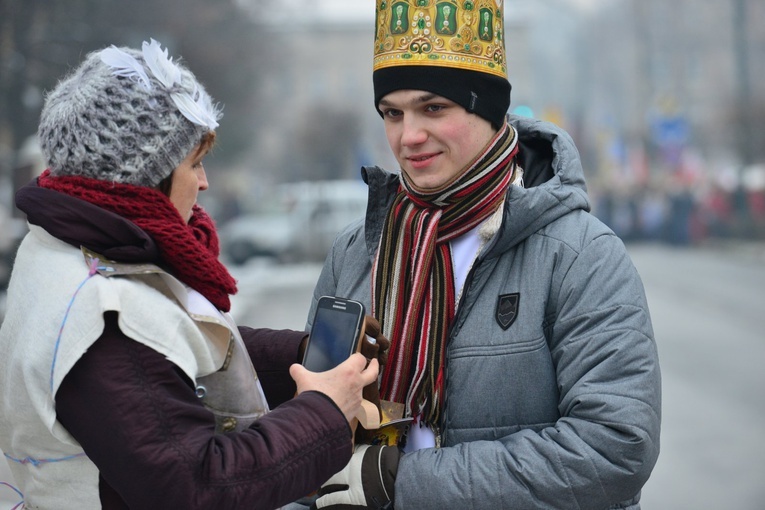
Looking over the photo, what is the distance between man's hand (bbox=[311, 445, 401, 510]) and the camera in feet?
7.09

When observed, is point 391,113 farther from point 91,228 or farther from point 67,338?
point 67,338

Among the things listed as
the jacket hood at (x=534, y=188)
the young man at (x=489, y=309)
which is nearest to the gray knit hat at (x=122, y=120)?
the young man at (x=489, y=309)

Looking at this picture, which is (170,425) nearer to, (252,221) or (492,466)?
(492,466)

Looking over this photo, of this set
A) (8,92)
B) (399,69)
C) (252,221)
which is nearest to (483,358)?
(399,69)

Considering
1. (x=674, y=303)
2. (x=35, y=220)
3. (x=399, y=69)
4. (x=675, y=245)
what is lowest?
(x=675, y=245)

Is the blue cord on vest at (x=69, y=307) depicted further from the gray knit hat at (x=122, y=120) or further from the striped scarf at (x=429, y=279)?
the striped scarf at (x=429, y=279)

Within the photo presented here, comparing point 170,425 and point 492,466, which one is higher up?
point 170,425

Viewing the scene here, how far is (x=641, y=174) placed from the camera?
35188mm

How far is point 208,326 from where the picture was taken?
198 centimetres

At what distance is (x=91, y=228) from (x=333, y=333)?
647mm

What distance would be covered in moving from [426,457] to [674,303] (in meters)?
12.7

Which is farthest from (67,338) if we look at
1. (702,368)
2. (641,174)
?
(641,174)

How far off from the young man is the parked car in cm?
1699

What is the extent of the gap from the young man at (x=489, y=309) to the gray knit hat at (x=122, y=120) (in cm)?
64
